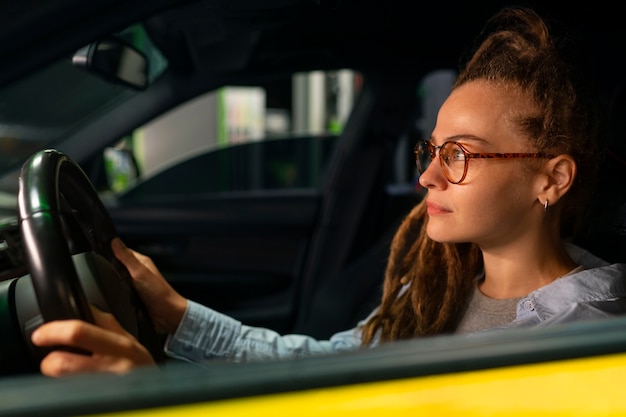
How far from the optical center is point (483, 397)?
2.62 feet

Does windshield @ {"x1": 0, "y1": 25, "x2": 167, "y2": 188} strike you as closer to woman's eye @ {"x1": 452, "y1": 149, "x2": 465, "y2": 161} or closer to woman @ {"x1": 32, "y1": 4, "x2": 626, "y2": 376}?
woman @ {"x1": 32, "y1": 4, "x2": 626, "y2": 376}

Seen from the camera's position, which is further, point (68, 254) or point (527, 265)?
point (527, 265)

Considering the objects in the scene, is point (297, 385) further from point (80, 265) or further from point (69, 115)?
point (69, 115)

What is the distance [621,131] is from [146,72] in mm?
1255

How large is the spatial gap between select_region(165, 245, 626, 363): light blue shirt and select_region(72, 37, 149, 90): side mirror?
529 millimetres

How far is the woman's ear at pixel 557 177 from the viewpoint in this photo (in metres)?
1.32

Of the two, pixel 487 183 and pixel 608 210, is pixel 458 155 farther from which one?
pixel 608 210

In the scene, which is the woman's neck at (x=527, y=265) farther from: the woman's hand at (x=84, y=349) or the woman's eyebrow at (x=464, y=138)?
the woman's hand at (x=84, y=349)

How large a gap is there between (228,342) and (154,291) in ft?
0.66

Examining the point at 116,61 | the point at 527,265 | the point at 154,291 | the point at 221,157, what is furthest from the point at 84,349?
the point at 221,157

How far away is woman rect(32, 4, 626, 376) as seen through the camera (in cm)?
130

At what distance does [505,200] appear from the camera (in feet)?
4.28

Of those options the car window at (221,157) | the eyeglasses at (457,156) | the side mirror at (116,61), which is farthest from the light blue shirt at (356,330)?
the car window at (221,157)

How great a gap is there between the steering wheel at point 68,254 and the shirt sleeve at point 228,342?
0.35 feet
